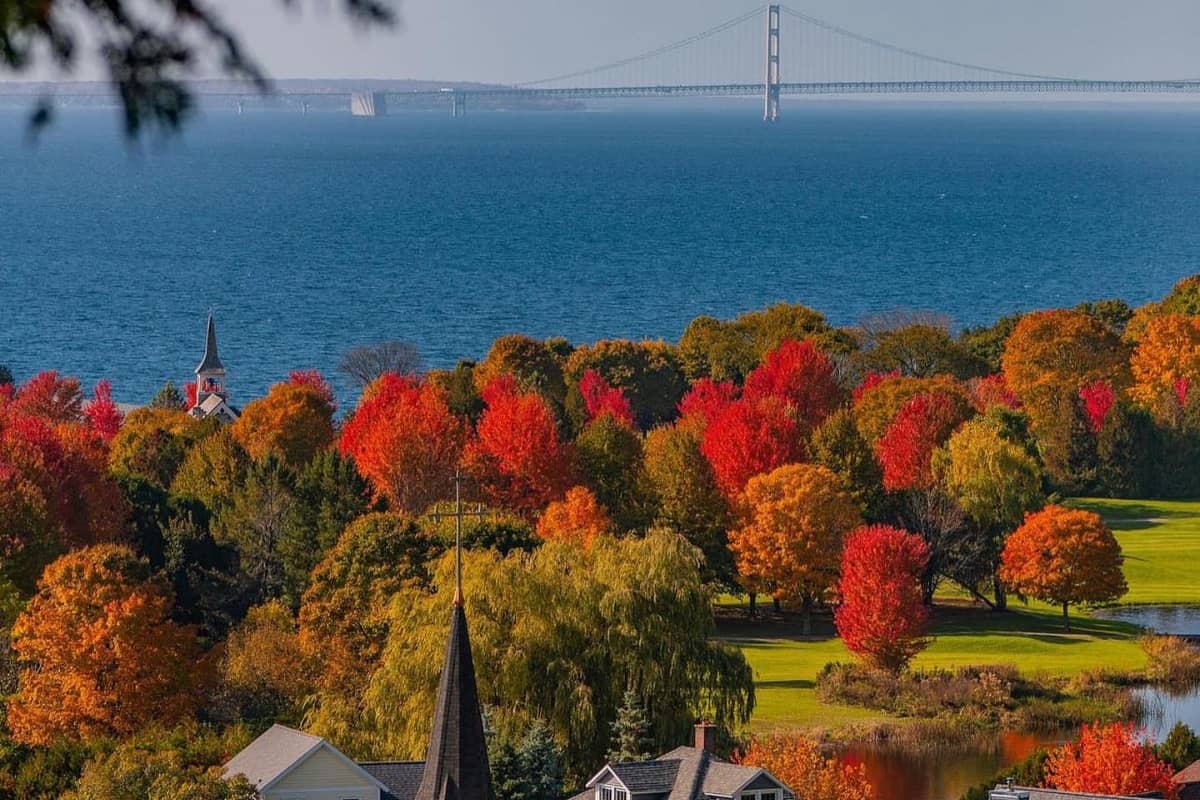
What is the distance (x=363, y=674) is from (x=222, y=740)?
8.92m

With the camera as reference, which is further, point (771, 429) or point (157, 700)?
point (771, 429)

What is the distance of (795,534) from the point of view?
7681 centimetres

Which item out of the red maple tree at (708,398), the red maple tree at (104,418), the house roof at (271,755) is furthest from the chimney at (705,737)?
the red maple tree at (104,418)

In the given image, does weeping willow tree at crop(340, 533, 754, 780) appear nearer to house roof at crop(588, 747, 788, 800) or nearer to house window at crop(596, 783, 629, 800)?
house roof at crop(588, 747, 788, 800)

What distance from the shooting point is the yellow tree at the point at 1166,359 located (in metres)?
118

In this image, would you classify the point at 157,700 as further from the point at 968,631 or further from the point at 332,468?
the point at 968,631

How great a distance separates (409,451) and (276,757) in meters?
41.2

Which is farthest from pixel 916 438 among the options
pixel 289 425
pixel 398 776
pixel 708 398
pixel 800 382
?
pixel 398 776

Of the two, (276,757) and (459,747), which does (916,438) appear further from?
(459,747)

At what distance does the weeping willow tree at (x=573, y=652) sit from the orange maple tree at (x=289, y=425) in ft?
126

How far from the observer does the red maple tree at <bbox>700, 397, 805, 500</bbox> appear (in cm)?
8375

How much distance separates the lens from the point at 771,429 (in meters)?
86.1

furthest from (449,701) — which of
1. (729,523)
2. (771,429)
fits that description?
(771,429)

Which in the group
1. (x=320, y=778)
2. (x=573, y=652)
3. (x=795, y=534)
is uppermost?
(x=320, y=778)
